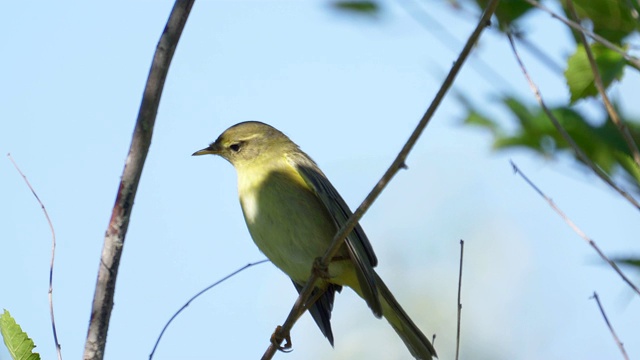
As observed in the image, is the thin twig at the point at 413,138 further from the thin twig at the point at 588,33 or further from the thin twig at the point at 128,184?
the thin twig at the point at 128,184

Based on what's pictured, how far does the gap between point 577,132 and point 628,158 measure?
0.49 feet

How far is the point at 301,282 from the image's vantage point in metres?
4.79

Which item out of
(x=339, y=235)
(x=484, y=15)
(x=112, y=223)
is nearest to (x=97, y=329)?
(x=112, y=223)

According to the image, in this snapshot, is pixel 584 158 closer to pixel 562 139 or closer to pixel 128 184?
pixel 562 139

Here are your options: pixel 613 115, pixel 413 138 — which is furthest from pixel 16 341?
pixel 613 115

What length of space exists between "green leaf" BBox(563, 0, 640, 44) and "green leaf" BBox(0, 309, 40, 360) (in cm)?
185

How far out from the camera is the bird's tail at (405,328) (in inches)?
170

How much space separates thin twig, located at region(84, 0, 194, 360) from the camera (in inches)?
99.5

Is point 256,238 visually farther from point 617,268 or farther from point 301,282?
point 617,268

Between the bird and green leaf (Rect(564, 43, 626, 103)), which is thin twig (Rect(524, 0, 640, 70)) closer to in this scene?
green leaf (Rect(564, 43, 626, 103))

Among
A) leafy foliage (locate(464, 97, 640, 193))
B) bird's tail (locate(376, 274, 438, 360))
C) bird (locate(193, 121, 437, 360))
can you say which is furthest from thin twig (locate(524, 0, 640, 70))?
bird's tail (locate(376, 274, 438, 360))

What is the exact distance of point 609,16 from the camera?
2.19 metres

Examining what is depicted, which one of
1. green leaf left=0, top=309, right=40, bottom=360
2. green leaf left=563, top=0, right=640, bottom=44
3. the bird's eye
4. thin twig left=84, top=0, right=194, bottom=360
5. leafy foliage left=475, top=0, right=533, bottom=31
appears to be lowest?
the bird's eye

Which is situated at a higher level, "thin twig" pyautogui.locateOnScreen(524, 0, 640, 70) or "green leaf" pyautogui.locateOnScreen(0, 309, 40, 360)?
"thin twig" pyautogui.locateOnScreen(524, 0, 640, 70)
